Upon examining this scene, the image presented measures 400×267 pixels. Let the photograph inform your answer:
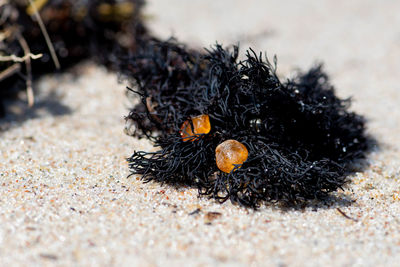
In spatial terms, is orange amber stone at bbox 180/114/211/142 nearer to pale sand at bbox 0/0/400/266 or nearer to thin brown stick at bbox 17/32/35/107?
pale sand at bbox 0/0/400/266

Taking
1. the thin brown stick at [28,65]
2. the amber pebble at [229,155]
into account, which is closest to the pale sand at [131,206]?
the thin brown stick at [28,65]

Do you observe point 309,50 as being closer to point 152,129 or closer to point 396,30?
point 396,30

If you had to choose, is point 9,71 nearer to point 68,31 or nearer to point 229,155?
point 68,31

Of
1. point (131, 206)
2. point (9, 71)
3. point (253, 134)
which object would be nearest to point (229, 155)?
point (253, 134)

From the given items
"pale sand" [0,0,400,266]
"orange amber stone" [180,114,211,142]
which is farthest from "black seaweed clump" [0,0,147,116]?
"orange amber stone" [180,114,211,142]

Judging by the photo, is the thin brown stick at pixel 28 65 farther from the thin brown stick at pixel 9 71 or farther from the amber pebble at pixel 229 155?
the amber pebble at pixel 229 155

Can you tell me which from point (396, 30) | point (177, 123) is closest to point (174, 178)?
point (177, 123)
